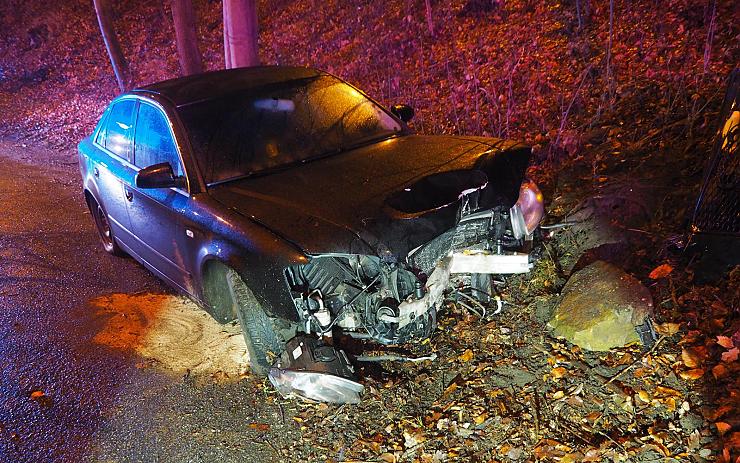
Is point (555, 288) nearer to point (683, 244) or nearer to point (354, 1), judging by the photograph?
point (683, 244)

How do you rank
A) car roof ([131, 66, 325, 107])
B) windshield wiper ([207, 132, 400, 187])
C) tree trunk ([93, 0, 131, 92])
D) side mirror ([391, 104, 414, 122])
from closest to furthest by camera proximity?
1. windshield wiper ([207, 132, 400, 187])
2. car roof ([131, 66, 325, 107])
3. side mirror ([391, 104, 414, 122])
4. tree trunk ([93, 0, 131, 92])

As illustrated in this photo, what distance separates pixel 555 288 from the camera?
13.5ft

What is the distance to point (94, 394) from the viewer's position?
11.9 feet

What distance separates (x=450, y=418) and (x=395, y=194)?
1.36 metres

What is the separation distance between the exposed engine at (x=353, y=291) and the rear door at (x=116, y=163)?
208cm

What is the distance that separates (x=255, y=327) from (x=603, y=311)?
2207 millimetres

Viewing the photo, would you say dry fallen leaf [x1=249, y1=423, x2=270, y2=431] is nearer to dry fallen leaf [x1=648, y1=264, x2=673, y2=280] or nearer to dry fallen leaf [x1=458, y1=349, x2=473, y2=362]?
dry fallen leaf [x1=458, y1=349, x2=473, y2=362]

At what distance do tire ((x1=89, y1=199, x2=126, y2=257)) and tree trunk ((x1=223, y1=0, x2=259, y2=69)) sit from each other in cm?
292

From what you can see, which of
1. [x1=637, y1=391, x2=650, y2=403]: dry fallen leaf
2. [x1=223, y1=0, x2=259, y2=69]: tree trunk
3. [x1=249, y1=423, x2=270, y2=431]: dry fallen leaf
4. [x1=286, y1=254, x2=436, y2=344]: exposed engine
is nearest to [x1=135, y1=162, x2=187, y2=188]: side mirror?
[x1=286, y1=254, x2=436, y2=344]: exposed engine

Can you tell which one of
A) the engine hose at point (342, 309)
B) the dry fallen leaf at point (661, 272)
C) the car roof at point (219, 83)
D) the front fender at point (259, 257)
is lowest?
the dry fallen leaf at point (661, 272)

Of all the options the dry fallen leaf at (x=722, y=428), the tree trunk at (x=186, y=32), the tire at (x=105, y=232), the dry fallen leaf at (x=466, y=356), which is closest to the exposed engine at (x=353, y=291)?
the dry fallen leaf at (x=466, y=356)

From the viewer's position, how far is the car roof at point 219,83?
13.8 ft

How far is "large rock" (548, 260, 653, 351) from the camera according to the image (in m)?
3.39

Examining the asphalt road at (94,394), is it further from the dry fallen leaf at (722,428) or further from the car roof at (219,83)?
the dry fallen leaf at (722,428)
